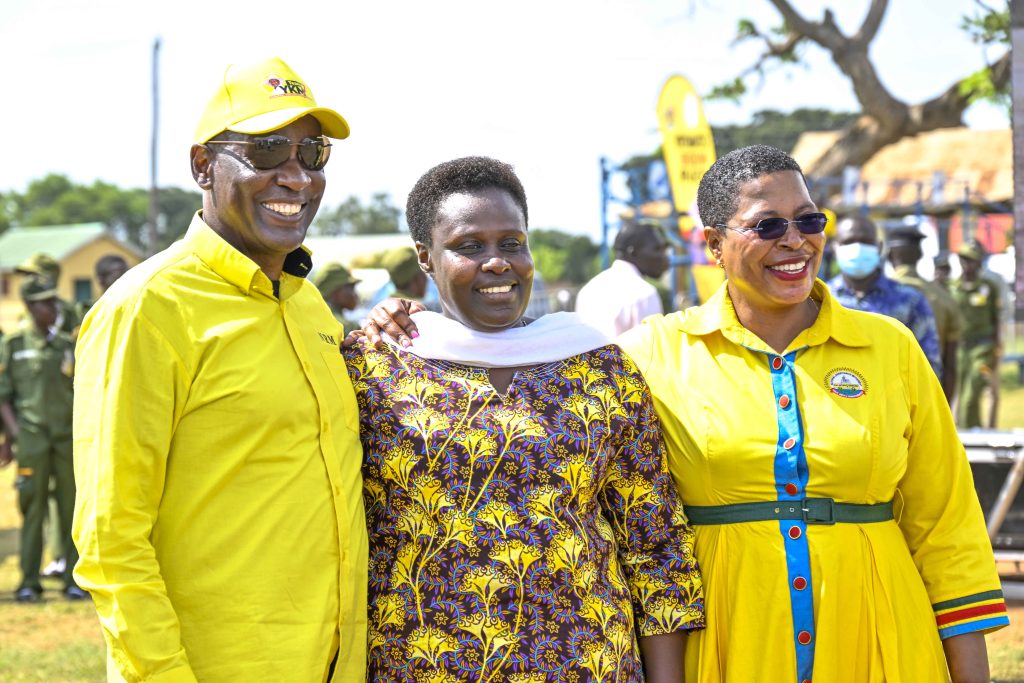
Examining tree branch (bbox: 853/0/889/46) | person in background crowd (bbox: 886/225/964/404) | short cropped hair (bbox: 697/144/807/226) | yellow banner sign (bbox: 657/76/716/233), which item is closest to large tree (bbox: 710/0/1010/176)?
tree branch (bbox: 853/0/889/46)

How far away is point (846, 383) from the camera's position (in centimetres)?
303

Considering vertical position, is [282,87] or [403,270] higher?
[282,87]

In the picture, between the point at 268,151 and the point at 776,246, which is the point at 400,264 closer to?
the point at 776,246

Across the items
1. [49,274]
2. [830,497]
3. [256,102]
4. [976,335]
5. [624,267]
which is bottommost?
[976,335]

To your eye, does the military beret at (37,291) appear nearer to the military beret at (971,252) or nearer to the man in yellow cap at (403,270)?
the man in yellow cap at (403,270)

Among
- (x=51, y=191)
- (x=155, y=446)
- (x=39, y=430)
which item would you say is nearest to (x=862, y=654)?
(x=155, y=446)

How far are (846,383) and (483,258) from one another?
3.43 ft

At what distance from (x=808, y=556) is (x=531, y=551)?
791 millimetres

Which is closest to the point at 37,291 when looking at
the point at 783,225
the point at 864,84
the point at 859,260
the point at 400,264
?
the point at 400,264

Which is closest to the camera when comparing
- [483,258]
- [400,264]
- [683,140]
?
[483,258]

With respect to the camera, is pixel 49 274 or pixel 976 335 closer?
pixel 49 274

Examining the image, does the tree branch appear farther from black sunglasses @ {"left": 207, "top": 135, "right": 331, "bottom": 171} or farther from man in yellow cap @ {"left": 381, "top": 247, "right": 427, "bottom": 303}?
black sunglasses @ {"left": 207, "top": 135, "right": 331, "bottom": 171}

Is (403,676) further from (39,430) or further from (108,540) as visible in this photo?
(39,430)

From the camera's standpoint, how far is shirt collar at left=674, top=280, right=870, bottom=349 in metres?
3.08
